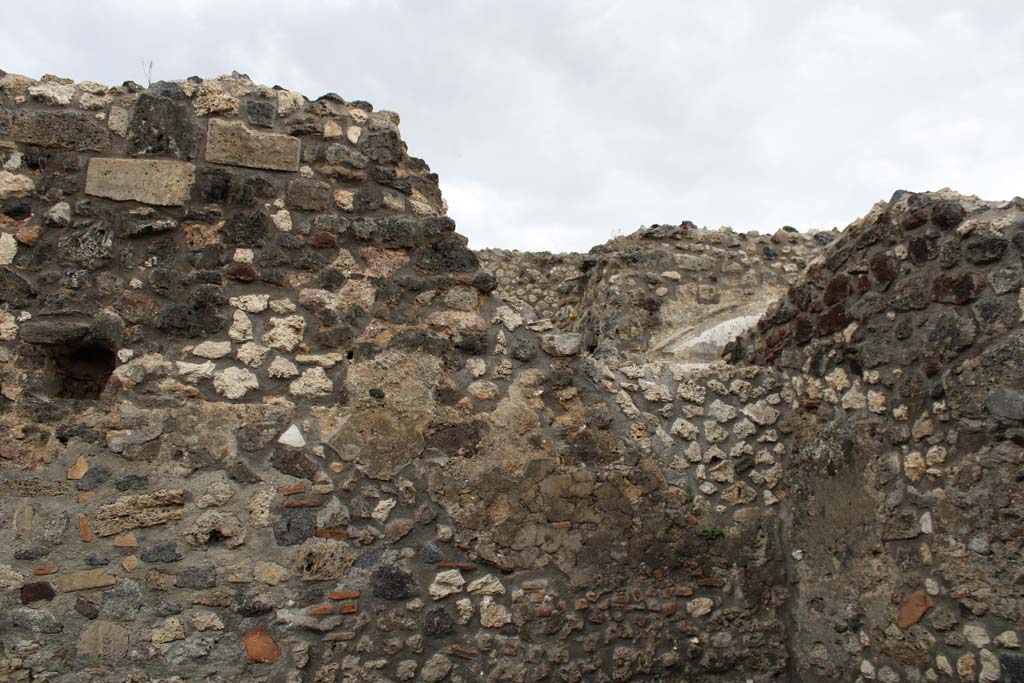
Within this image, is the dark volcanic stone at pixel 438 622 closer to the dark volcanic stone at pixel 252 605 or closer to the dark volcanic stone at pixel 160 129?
the dark volcanic stone at pixel 252 605

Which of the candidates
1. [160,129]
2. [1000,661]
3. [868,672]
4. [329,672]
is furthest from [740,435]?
[160,129]

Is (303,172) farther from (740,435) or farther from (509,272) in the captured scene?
(509,272)

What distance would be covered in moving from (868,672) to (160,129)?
4116mm

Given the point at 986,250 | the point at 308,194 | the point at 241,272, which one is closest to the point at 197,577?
the point at 241,272

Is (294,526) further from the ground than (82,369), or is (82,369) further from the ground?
(82,369)

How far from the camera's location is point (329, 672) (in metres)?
3.17

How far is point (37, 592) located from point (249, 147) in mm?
2078

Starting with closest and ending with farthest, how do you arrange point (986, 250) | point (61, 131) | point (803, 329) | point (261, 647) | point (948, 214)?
point (261, 647) < point (986, 250) < point (61, 131) < point (948, 214) < point (803, 329)

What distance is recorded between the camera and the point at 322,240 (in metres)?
3.68

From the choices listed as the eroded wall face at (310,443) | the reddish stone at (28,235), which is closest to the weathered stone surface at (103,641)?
the eroded wall face at (310,443)

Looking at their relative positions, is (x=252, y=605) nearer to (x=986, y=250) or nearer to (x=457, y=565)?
(x=457, y=565)

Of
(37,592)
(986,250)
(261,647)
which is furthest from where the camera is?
(986,250)

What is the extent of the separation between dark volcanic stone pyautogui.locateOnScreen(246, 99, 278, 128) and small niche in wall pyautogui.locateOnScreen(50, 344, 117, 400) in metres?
1.25

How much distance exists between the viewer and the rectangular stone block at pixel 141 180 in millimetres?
3510
